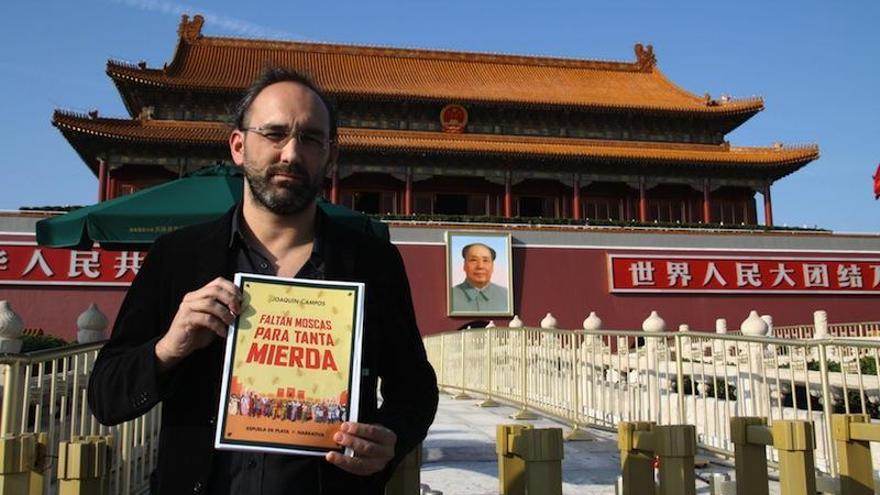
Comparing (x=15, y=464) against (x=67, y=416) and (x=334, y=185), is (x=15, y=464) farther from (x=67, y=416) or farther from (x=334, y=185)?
(x=334, y=185)

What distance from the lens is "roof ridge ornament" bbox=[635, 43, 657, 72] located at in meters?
25.5

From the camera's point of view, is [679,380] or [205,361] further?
[679,380]

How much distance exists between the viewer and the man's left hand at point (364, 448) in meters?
1.30

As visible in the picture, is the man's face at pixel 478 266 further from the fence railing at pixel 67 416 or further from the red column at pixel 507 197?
the fence railing at pixel 67 416

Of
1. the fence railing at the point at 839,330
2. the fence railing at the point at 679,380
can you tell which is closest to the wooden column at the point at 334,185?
the fence railing at the point at 679,380

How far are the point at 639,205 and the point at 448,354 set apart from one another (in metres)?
11.9

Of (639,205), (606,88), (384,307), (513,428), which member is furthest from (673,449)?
(606,88)

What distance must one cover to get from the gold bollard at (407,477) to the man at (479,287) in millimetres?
15295

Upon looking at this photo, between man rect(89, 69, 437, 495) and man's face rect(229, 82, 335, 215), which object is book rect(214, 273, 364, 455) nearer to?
man rect(89, 69, 437, 495)

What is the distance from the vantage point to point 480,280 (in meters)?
17.4

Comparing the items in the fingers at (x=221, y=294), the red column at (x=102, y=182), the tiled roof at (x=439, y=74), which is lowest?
the fingers at (x=221, y=294)

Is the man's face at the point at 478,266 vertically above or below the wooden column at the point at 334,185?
below

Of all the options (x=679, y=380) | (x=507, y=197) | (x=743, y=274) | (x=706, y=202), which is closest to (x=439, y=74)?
(x=507, y=197)

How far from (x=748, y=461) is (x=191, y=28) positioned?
24.1 metres
